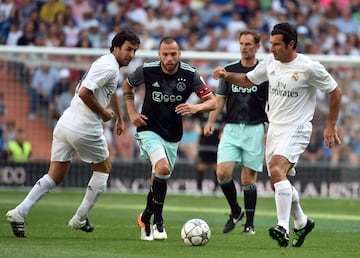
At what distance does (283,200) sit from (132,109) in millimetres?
2516

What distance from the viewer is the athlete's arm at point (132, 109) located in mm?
13023

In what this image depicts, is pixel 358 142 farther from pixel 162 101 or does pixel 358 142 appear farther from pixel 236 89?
pixel 162 101

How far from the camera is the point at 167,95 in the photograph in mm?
13172

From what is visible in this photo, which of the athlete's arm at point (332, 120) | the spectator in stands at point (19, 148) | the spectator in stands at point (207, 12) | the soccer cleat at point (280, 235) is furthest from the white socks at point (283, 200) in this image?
the spectator in stands at point (207, 12)

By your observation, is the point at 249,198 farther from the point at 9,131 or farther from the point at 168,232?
the point at 9,131

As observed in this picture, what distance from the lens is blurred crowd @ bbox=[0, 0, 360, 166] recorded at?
2506 cm

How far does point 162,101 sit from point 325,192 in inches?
482

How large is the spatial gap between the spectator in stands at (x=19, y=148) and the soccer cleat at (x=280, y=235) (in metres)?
13.3

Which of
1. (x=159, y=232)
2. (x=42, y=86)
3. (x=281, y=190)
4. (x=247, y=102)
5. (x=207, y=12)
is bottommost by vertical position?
(x=159, y=232)

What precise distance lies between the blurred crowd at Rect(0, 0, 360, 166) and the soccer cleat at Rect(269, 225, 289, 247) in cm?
1345

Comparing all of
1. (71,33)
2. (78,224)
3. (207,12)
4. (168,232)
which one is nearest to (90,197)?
(78,224)

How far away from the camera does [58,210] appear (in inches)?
722

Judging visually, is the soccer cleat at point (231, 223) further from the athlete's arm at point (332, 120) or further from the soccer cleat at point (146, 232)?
the athlete's arm at point (332, 120)

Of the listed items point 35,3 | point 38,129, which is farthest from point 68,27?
point 38,129
